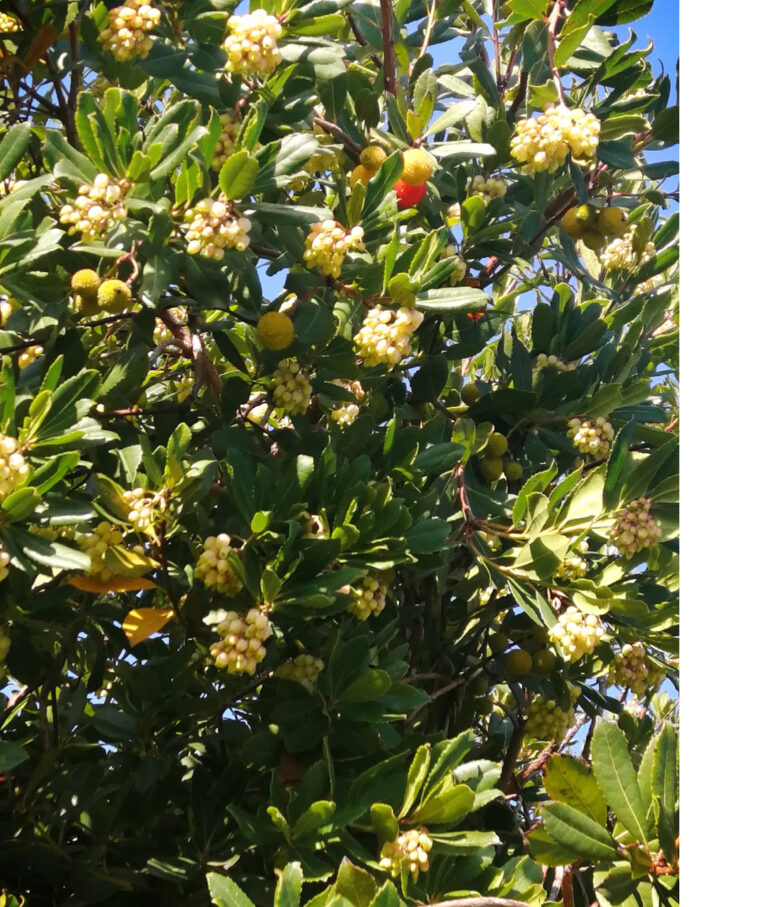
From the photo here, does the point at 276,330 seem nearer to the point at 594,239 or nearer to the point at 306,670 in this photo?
the point at 306,670

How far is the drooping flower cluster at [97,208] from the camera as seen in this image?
1450 mm

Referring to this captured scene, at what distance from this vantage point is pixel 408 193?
1930mm

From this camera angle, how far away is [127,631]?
5.28ft

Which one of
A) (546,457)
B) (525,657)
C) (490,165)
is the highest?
(490,165)

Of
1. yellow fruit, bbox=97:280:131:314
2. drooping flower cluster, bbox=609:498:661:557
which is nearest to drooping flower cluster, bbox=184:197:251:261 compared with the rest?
yellow fruit, bbox=97:280:131:314

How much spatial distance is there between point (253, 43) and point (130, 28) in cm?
20

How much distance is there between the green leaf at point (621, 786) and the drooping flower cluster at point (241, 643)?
48 centimetres

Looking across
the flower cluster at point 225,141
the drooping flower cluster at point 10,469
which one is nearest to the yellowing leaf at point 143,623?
the drooping flower cluster at point 10,469

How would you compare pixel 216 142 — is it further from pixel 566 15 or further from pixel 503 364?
pixel 503 364

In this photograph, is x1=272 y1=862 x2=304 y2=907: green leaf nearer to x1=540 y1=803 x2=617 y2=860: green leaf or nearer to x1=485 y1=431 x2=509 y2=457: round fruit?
x1=540 y1=803 x2=617 y2=860: green leaf

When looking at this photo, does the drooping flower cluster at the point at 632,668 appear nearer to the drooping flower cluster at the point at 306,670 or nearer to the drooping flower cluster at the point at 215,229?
the drooping flower cluster at the point at 306,670
